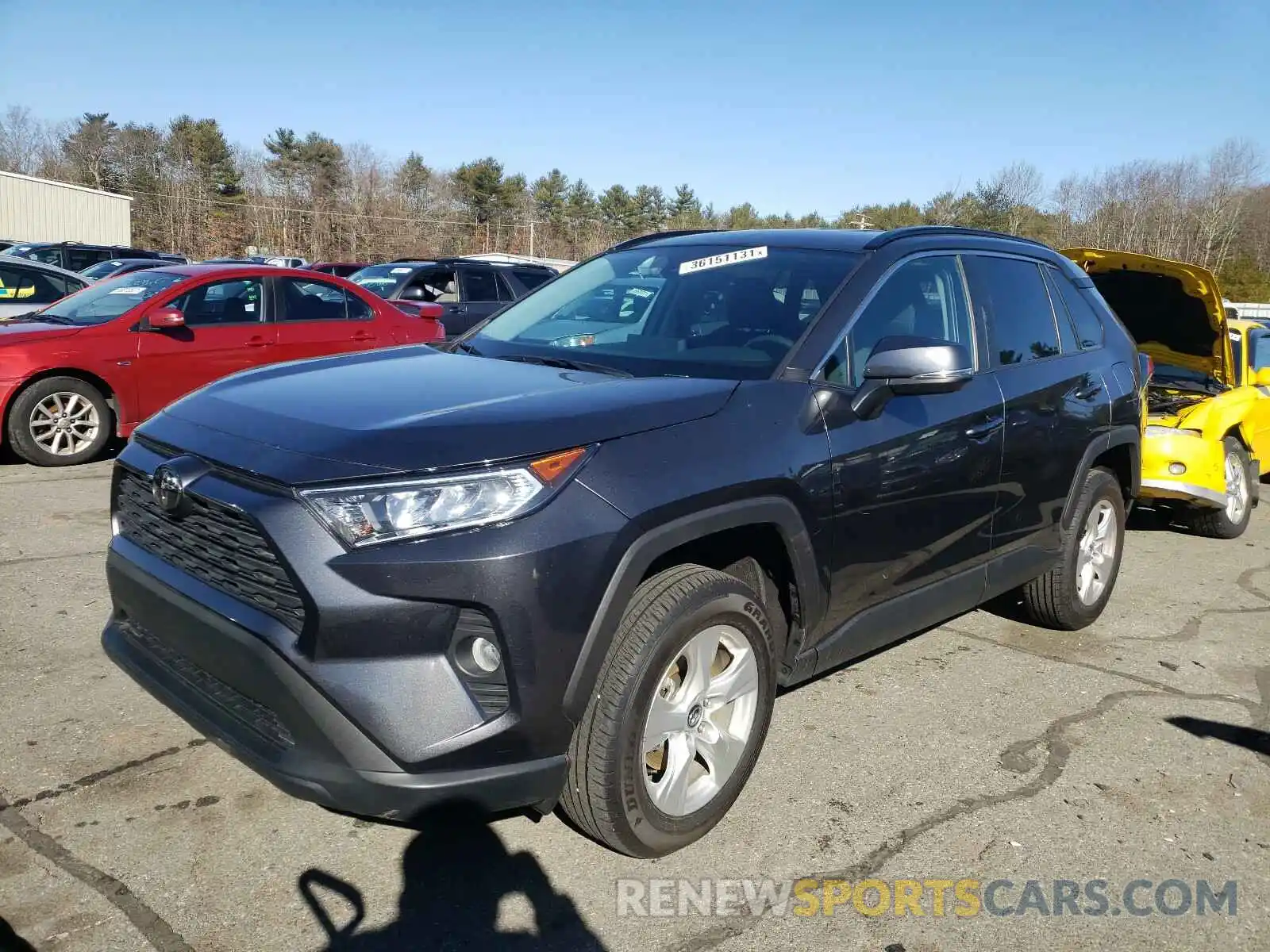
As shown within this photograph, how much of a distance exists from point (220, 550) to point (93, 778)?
112 centimetres

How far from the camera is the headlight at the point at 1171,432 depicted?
6945 millimetres

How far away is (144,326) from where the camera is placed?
8.05m

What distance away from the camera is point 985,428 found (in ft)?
12.7

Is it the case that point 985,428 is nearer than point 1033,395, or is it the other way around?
point 985,428

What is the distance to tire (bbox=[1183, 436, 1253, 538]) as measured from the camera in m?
7.34

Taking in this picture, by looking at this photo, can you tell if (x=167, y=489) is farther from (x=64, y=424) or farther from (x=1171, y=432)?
(x=1171, y=432)

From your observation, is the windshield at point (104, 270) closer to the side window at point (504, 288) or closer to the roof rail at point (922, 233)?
the side window at point (504, 288)

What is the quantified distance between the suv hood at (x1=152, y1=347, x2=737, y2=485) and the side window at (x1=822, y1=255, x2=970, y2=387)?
1.86 ft

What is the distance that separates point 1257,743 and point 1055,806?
1.17 meters

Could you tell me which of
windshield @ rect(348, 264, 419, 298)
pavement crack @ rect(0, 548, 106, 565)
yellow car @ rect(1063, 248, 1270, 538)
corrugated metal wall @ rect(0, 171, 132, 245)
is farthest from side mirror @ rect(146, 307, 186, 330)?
corrugated metal wall @ rect(0, 171, 132, 245)

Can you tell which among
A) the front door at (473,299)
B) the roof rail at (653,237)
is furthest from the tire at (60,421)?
the roof rail at (653,237)

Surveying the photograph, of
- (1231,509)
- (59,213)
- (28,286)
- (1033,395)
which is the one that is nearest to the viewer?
(1033,395)

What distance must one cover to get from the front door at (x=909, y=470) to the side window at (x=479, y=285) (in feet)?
31.3

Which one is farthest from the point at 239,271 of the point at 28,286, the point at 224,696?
the point at 224,696
